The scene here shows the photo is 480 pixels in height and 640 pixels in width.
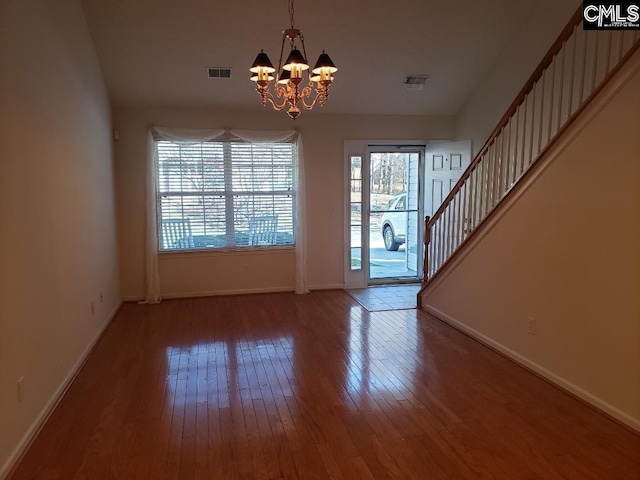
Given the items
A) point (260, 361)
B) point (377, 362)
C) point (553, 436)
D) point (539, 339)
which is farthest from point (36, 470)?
point (539, 339)

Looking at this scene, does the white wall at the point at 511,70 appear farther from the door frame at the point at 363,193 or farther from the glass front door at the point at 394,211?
the glass front door at the point at 394,211

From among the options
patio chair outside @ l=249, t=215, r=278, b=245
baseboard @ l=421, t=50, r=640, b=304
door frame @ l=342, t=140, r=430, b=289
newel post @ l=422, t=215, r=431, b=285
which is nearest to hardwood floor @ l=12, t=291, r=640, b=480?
baseboard @ l=421, t=50, r=640, b=304

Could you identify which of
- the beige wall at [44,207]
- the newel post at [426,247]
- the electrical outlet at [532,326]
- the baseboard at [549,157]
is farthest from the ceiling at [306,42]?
the electrical outlet at [532,326]

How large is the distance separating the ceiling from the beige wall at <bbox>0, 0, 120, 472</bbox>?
0.47m

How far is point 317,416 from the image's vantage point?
2.93 meters

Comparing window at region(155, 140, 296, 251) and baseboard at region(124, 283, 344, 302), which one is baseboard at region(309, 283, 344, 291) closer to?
baseboard at region(124, 283, 344, 302)

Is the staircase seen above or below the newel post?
above

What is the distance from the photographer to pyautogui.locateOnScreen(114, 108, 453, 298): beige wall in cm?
582

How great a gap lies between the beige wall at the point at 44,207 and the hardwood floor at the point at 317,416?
0.26m

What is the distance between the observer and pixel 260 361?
153 inches

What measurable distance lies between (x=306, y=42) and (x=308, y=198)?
7.09 ft

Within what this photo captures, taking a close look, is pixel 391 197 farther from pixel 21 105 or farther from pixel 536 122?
pixel 21 105

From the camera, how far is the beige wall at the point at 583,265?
9.01ft

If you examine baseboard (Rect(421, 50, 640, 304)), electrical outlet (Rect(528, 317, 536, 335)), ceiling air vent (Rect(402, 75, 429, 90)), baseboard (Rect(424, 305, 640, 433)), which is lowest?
baseboard (Rect(424, 305, 640, 433))
